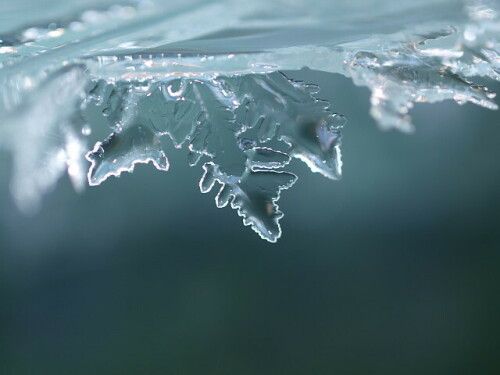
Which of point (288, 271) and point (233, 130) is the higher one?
point (233, 130)

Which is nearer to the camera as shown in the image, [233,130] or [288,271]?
[233,130]

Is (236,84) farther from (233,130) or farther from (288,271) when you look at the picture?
(288,271)

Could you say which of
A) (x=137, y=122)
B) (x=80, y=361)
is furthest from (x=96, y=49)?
(x=80, y=361)

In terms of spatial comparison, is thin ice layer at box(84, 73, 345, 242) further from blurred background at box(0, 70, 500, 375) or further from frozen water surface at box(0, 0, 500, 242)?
blurred background at box(0, 70, 500, 375)

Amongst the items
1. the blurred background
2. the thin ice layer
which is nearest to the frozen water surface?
the thin ice layer

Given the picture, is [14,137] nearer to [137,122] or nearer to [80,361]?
[137,122]

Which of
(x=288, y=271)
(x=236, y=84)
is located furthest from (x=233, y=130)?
(x=288, y=271)

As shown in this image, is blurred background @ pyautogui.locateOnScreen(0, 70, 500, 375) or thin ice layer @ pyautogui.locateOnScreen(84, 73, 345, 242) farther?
blurred background @ pyautogui.locateOnScreen(0, 70, 500, 375)
